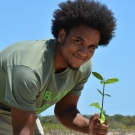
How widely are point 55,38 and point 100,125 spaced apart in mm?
971

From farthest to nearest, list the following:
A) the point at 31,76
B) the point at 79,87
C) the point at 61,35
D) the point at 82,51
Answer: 1. the point at 79,87
2. the point at 61,35
3. the point at 82,51
4. the point at 31,76

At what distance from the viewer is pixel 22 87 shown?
406 centimetres

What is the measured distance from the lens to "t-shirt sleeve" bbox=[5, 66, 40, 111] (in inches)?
159

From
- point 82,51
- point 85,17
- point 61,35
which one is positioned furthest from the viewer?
point 61,35

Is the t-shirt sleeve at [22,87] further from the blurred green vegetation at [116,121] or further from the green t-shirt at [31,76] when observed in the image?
the blurred green vegetation at [116,121]

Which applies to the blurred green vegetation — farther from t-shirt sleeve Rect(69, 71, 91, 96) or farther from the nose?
the nose

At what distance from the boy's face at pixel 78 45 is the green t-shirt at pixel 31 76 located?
136 mm

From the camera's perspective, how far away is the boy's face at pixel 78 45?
4.24m

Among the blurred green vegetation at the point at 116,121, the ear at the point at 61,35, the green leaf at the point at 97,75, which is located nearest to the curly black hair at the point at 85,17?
the ear at the point at 61,35

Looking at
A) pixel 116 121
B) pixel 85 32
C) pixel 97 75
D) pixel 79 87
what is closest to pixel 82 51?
pixel 85 32

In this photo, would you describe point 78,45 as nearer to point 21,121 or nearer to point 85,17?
point 85,17

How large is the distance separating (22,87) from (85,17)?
0.85m

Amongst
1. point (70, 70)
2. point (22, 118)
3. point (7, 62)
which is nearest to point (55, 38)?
point (70, 70)

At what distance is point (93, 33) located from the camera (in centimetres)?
431
